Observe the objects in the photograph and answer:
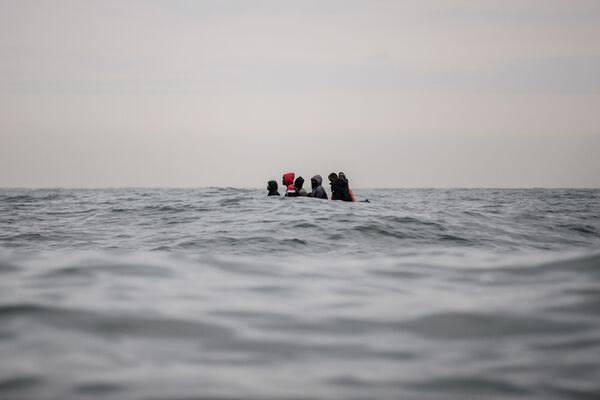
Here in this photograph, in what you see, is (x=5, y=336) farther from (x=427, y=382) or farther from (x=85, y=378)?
(x=427, y=382)

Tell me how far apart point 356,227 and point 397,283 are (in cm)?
760

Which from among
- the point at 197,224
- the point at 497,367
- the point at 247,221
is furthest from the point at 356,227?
the point at 497,367

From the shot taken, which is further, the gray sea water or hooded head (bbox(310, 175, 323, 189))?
hooded head (bbox(310, 175, 323, 189))

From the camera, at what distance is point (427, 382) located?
2816 mm

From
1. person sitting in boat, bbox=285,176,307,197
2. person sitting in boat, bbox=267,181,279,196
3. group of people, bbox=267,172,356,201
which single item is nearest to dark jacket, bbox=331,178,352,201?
group of people, bbox=267,172,356,201

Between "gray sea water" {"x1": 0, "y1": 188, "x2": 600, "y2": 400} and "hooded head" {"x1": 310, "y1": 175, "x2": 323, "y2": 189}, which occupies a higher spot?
"hooded head" {"x1": 310, "y1": 175, "x2": 323, "y2": 189}

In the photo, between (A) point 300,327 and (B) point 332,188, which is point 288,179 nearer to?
(B) point 332,188

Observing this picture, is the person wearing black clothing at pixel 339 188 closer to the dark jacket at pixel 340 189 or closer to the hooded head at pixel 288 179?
the dark jacket at pixel 340 189

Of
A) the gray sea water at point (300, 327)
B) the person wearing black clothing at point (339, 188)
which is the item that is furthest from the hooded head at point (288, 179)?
the gray sea water at point (300, 327)

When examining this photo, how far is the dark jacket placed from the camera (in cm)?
1886

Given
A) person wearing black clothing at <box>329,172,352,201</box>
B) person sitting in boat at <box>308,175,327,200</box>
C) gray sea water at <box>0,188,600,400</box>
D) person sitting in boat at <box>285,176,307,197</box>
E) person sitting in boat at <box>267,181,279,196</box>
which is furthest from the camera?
person sitting in boat at <box>267,181,279,196</box>

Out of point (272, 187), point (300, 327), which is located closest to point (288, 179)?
point (272, 187)

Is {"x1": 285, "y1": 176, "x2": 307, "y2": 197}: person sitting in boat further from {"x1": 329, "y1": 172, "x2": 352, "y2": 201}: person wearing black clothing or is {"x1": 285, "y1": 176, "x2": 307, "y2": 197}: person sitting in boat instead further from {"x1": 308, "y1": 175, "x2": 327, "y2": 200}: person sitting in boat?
{"x1": 329, "y1": 172, "x2": 352, "y2": 201}: person wearing black clothing

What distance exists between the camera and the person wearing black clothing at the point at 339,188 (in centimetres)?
1875
